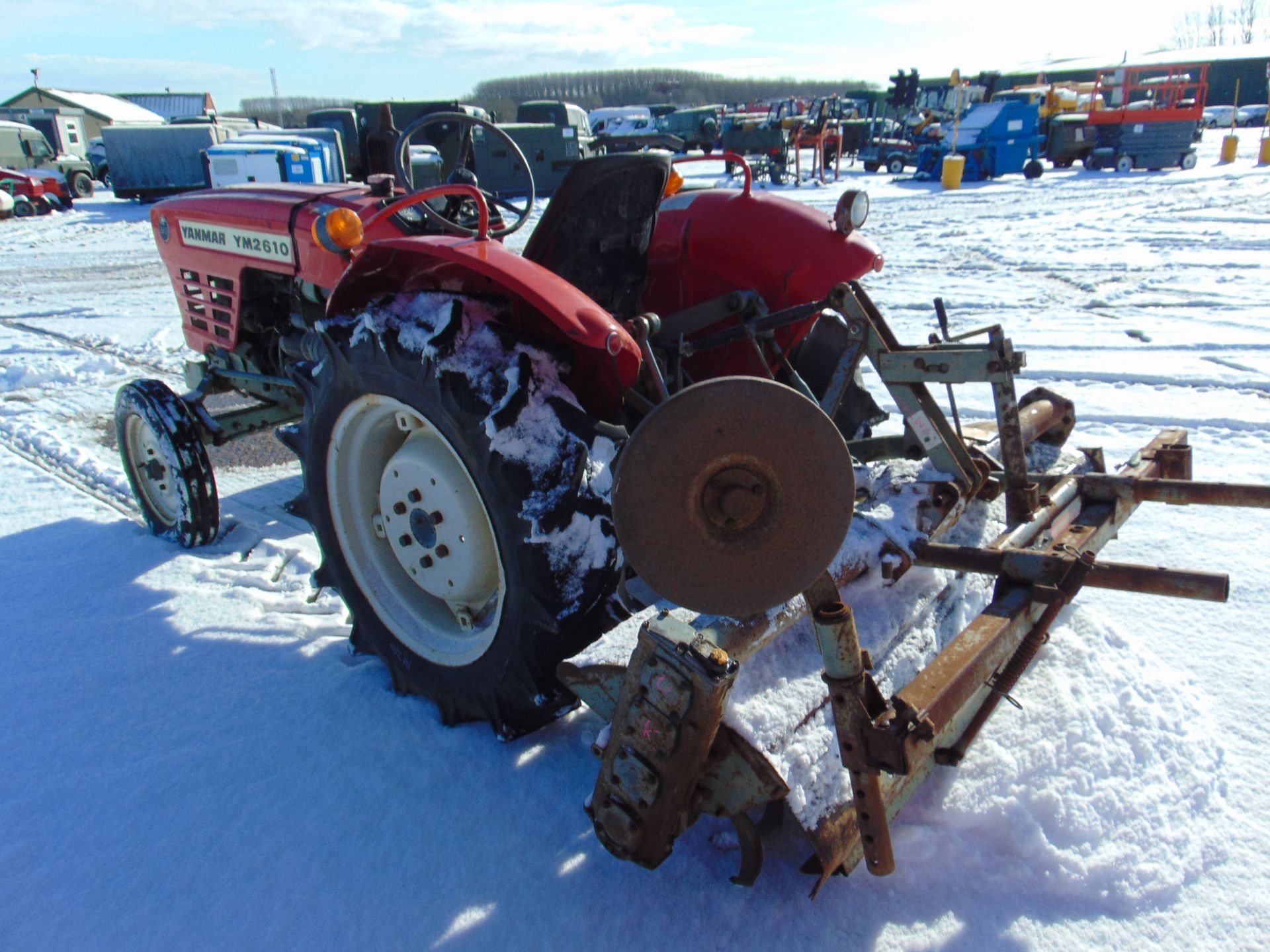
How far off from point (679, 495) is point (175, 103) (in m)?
44.6

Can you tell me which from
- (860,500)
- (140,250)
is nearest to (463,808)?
(860,500)

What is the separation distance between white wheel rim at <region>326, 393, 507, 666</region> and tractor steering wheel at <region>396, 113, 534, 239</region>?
53 cm

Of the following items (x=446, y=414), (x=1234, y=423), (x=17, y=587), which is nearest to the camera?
(x=446, y=414)

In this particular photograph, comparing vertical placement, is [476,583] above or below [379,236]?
below

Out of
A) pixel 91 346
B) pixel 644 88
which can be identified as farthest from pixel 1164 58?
pixel 91 346

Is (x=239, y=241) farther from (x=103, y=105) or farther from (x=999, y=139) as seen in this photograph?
(x=103, y=105)

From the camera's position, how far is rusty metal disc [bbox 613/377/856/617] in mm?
1126

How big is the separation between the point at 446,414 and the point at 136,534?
201 centimetres

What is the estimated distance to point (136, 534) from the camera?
3.19 metres

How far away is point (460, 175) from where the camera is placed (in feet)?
8.54

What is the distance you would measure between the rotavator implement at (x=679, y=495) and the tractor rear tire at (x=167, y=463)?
0.07m

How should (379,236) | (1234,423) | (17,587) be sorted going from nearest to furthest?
(379,236) → (17,587) → (1234,423)

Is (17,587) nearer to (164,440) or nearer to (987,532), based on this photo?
(164,440)

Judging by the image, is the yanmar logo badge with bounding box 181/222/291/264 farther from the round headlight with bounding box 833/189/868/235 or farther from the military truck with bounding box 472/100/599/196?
the military truck with bounding box 472/100/599/196
